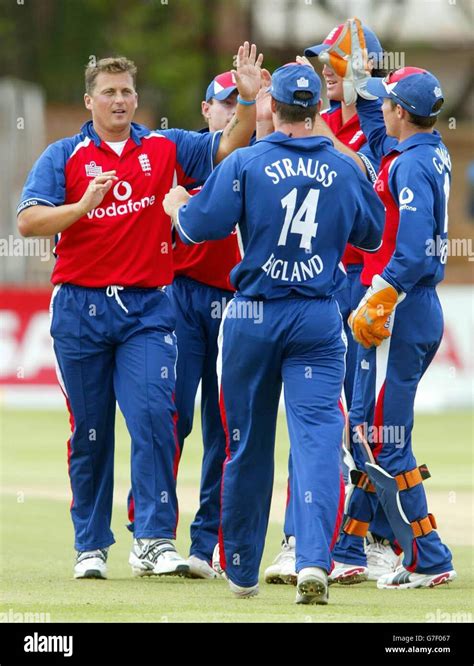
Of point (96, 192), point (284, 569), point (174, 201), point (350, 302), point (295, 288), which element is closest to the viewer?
point (295, 288)

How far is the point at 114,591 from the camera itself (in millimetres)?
8500

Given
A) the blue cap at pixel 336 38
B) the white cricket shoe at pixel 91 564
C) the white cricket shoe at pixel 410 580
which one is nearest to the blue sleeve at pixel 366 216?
the blue cap at pixel 336 38

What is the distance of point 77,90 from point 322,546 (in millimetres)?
36308

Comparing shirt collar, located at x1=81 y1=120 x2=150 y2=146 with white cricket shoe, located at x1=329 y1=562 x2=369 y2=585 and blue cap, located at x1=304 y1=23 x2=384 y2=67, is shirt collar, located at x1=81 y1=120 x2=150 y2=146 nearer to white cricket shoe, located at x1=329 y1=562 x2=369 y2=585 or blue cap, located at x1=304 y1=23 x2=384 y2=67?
blue cap, located at x1=304 y1=23 x2=384 y2=67

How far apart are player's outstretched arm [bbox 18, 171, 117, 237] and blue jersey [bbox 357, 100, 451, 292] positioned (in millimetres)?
1529

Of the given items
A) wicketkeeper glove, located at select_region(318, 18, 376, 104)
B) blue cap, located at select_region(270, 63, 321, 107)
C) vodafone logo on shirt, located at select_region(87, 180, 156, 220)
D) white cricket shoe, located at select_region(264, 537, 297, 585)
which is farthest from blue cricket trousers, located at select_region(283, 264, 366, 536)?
blue cap, located at select_region(270, 63, 321, 107)

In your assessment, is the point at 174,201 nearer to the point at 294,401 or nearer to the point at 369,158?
the point at 294,401

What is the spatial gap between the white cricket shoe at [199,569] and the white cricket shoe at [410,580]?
1.03 metres

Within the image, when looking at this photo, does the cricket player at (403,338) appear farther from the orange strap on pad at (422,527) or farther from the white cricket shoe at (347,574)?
the white cricket shoe at (347,574)

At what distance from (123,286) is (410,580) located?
91.2 inches

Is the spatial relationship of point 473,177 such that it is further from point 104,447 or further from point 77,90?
point 104,447

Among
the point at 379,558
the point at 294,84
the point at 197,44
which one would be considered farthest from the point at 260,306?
the point at 197,44

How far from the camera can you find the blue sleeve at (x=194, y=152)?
9.19m

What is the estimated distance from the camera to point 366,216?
7.88 meters
